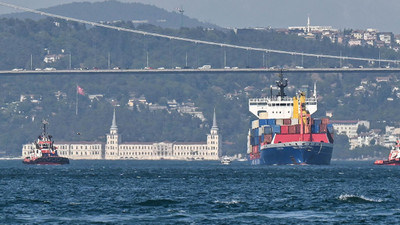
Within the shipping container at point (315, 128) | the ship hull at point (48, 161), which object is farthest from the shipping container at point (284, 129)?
A: the ship hull at point (48, 161)

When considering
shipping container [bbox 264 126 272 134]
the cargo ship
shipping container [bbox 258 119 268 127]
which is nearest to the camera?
the cargo ship

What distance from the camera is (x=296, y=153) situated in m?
152

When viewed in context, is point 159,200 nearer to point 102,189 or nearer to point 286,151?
point 102,189

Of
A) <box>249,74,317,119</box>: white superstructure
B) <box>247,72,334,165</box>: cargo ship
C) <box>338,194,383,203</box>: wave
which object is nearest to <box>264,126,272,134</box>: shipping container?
<box>247,72,334,165</box>: cargo ship

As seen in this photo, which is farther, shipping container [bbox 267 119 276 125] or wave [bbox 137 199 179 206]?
shipping container [bbox 267 119 276 125]

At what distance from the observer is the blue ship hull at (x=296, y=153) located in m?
151

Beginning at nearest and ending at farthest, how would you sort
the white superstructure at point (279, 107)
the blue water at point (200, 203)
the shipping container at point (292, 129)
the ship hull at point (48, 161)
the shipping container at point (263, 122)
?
1. the blue water at point (200, 203)
2. the shipping container at point (292, 129)
3. the shipping container at point (263, 122)
4. the ship hull at point (48, 161)
5. the white superstructure at point (279, 107)

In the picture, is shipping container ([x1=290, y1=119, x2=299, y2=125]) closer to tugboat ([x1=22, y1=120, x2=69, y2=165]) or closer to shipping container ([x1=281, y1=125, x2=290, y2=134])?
shipping container ([x1=281, y1=125, x2=290, y2=134])

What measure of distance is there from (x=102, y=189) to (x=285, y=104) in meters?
89.3

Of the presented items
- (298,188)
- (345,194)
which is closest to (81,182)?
(298,188)

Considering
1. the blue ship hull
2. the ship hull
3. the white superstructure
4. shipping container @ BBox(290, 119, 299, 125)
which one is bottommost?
the ship hull

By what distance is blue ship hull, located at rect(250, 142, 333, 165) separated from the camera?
151m

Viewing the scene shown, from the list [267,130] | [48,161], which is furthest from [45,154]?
[267,130]

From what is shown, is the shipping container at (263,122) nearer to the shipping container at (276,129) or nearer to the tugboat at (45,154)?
the shipping container at (276,129)
